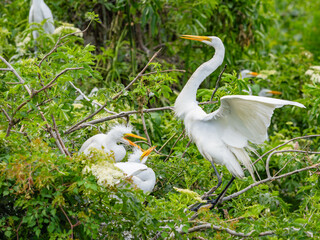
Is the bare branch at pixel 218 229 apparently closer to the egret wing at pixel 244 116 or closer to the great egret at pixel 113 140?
the egret wing at pixel 244 116

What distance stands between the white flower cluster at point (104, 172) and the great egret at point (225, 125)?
66cm

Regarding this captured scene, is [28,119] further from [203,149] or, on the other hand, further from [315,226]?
[315,226]

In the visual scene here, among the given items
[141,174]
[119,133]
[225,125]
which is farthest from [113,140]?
[225,125]

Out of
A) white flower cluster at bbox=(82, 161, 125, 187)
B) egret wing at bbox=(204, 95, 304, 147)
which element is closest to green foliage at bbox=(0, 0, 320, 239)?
white flower cluster at bbox=(82, 161, 125, 187)

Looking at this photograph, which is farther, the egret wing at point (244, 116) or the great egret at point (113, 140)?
the great egret at point (113, 140)

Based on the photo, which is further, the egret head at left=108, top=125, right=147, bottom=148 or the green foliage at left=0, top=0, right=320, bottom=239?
the egret head at left=108, top=125, right=147, bottom=148

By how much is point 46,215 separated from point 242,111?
1067mm

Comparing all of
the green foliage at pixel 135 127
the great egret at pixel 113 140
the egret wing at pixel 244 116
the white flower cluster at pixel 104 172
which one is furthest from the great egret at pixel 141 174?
the white flower cluster at pixel 104 172

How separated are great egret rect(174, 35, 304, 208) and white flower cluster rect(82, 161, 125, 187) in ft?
2.16

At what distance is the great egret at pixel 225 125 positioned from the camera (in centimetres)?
258

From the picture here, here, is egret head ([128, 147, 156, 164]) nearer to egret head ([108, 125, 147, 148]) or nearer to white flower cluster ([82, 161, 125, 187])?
egret head ([108, 125, 147, 148])

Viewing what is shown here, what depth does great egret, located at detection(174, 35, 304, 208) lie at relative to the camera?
2.58 metres

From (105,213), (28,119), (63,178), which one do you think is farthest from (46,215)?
(28,119)

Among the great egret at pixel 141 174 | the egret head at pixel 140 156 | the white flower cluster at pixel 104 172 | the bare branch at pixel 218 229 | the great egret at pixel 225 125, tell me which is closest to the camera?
the white flower cluster at pixel 104 172
